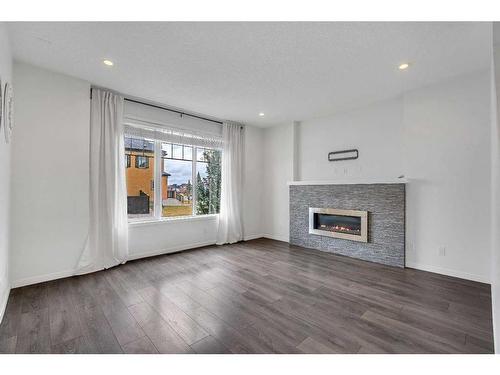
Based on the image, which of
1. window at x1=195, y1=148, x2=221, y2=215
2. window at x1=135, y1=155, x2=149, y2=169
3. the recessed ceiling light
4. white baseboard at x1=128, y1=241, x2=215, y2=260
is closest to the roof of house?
window at x1=135, y1=155, x2=149, y2=169

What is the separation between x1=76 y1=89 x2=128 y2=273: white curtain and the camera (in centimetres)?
318

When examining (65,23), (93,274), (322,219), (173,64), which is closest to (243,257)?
(322,219)

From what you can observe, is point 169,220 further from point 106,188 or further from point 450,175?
point 450,175

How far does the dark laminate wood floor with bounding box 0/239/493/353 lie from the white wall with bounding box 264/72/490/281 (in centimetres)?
42

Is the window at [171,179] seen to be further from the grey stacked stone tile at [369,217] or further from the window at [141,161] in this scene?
the grey stacked stone tile at [369,217]

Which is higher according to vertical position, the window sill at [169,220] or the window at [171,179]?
the window at [171,179]

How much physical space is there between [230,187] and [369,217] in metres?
2.65

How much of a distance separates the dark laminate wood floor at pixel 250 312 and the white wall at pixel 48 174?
0.35m

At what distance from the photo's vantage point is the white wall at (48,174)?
2662 mm

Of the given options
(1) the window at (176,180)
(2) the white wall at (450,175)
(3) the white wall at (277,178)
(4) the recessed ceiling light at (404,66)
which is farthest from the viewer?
(3) the white wall at (277,178)

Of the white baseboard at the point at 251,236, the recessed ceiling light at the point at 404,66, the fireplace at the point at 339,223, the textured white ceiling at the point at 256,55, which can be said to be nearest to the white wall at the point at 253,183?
the white baseboard at the point at 251,236
